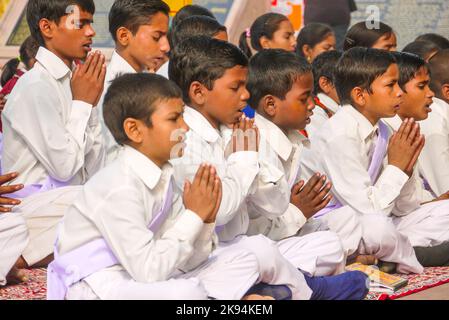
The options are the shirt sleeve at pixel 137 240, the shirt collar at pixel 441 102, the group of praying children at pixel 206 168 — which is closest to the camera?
the shirt sleeve at pixel 137 240

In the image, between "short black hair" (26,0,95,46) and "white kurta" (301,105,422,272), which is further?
"short black hair" (26,0,95,46)

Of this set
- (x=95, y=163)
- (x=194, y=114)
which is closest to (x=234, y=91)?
(x=194, y=114)

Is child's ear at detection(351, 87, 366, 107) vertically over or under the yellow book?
over

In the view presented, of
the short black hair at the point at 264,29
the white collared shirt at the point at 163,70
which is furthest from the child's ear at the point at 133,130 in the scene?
the short black hair at the point at 264,29

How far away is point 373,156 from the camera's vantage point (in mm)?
4438

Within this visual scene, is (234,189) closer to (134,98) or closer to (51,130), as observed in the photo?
(134,98)

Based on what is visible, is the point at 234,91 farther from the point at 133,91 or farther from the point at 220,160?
the point at 133,91

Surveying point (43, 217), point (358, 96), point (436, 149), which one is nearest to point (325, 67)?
point (436, 149)

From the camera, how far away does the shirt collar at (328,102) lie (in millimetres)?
5473

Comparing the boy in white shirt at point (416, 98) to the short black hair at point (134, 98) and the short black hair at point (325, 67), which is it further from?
the short black hair at point (134, 98)

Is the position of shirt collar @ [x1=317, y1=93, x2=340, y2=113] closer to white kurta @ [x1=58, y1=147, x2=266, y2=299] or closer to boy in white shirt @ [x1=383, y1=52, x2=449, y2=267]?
boy in white shirt @ [x1=383, y1=52, x2=449, y2=267]

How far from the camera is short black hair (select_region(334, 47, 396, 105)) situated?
456 centimetres

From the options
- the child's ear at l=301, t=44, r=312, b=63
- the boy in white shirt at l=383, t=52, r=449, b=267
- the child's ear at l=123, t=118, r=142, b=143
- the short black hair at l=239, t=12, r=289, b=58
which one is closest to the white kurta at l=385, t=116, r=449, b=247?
the boy in white shirt at l=383, t=52, r=449, b=267
